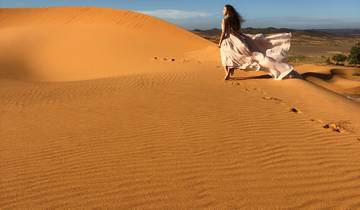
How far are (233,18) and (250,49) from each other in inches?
45.0

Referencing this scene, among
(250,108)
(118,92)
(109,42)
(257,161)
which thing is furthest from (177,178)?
(109,42)

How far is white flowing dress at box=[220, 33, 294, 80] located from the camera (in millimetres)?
10914

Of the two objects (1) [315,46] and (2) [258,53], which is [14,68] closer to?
(2) [258,53]

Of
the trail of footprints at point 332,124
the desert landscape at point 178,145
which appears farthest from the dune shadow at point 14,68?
the trail of footprints at point 332,124

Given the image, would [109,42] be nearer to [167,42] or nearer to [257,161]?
[167,42]

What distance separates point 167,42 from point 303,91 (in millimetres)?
16264

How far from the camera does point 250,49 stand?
36.8 feet

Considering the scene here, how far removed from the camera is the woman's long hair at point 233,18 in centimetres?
1024

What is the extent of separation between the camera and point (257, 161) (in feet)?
16.7

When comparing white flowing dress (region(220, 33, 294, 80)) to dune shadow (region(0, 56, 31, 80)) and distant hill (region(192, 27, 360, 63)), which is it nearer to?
dune shadow (region(0, 56, 31, 80))

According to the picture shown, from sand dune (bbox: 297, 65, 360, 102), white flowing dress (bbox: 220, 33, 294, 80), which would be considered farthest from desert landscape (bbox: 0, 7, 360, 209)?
sand dune (bbox: 297, 65, 360, 102)

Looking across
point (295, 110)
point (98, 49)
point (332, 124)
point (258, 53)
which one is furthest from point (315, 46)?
point (332, 124)

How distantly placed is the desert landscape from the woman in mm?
426

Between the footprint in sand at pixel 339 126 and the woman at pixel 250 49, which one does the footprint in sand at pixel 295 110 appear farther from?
the woman at pixel 250 49
